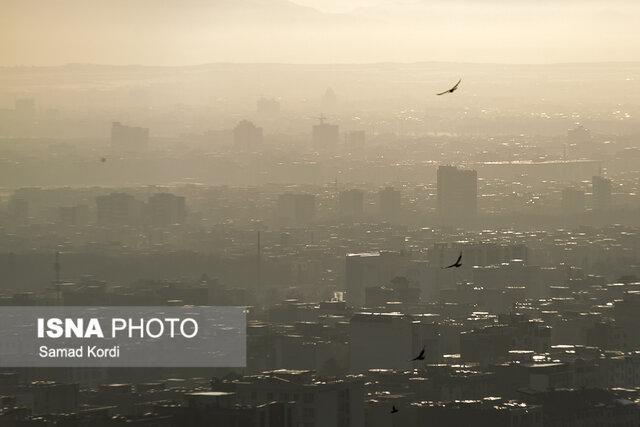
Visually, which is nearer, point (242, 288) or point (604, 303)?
point (604, 303)

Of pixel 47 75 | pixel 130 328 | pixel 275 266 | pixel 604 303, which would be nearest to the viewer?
pixel 130 328

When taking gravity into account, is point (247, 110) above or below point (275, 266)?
above

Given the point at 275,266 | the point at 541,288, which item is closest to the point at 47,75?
the point at 275,266

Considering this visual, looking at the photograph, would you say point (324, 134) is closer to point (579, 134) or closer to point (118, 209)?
point (118, 209)

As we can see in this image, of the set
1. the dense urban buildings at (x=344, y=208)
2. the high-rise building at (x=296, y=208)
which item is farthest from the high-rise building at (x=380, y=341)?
the high-rise building at (x=296, y=208)

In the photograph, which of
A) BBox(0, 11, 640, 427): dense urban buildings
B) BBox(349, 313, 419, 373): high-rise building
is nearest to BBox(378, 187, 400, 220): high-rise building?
BBox(0, 11, 640, 427): dense urban buildings

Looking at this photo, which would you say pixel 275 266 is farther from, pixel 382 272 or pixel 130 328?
pixel 130 328
